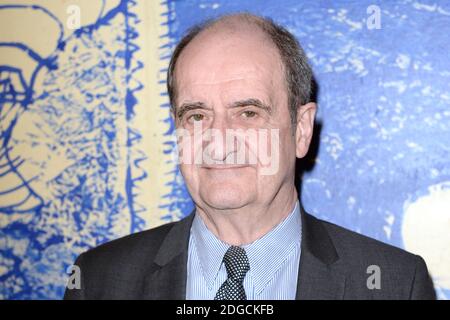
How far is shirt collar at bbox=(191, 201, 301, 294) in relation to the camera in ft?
5.11

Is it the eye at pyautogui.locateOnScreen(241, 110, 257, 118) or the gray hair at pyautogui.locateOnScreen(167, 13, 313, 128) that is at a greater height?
the gray hair at pyautogui.locateOnScreen(167, 13, 313, 128)

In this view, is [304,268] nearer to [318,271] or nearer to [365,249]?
[318,271]

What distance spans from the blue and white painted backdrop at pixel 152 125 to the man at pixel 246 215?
0.81 feet

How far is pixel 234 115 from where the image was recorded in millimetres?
1547

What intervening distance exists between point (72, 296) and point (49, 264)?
48 cm

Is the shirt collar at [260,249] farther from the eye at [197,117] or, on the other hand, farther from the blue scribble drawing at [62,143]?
the blue scribble drawing at [62,143]

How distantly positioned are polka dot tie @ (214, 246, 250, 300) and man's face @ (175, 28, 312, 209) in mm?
127

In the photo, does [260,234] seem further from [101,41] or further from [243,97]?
[101,41]

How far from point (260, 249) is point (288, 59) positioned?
0.49 m

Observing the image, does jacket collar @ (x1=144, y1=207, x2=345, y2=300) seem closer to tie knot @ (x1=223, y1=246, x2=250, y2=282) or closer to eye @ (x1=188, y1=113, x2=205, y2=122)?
tie knot @ (x1=223, y1=246, x2=250, y2=282)

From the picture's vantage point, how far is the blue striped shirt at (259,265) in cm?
155

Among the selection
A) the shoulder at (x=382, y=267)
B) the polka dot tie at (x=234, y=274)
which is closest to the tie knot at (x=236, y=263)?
the polka dot tie at (x=234, y=274)

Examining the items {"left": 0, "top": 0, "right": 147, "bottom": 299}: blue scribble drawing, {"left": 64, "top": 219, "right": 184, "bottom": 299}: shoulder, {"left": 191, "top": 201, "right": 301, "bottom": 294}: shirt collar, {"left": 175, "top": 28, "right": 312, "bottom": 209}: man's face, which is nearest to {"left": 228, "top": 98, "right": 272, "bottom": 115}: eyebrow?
{"left": 175, "top": 28, "right": 312, "bottom": 209}: man's face
